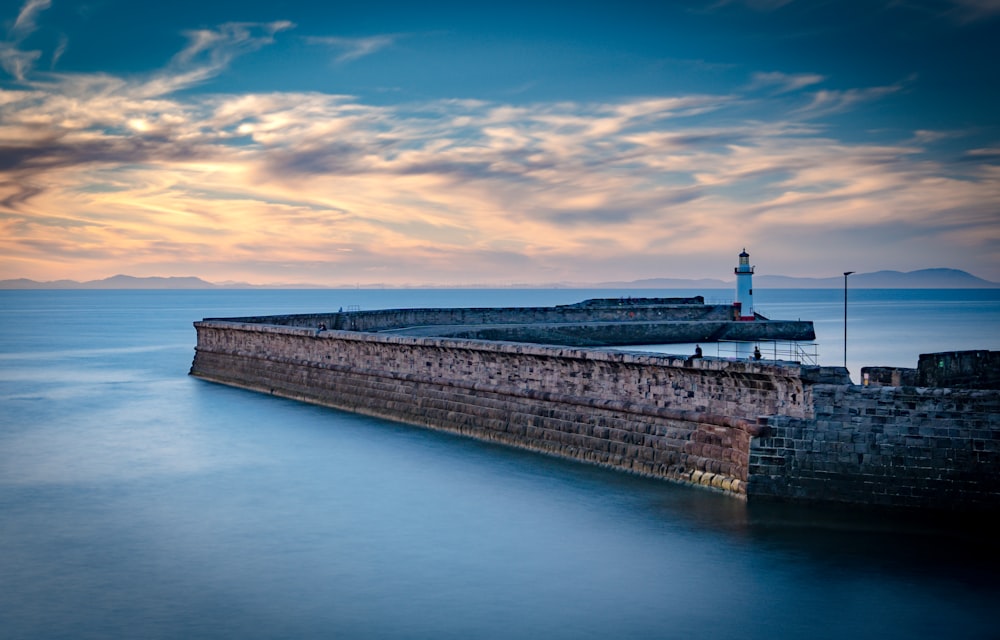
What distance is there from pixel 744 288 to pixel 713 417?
99.0 ft

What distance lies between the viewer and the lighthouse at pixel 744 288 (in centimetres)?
3867

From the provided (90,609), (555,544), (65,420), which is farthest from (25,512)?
(65,420)

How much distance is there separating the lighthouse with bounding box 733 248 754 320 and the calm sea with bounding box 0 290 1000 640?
25670 mm

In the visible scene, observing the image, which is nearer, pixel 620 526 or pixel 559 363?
pixel 620 526

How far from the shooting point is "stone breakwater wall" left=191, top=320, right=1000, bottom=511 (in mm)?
9859

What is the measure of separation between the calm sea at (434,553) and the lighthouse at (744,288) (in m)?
25.7

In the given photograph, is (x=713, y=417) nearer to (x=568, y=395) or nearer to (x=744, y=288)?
(x=568, y=395)

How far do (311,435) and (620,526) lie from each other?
7.79 meters

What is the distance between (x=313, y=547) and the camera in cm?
1020

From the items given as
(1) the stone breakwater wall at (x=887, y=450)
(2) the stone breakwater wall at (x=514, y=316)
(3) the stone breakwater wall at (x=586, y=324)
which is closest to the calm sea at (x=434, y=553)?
(1) the stone breakwater wall at (x=887, y=450)

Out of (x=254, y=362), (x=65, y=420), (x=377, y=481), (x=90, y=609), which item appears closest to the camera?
(x=90, y=609)

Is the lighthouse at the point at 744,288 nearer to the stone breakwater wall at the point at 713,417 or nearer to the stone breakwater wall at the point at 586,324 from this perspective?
the stone breakwater wall at the point at 586,324

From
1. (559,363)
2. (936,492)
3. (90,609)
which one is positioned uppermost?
(559,363)

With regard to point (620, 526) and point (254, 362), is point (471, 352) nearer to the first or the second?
point (620, 526)
